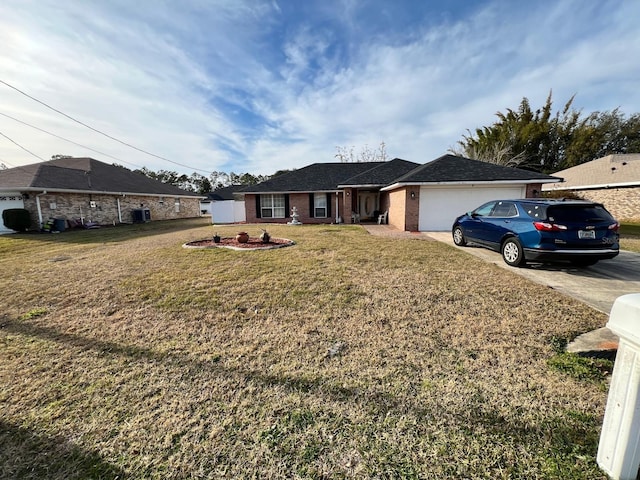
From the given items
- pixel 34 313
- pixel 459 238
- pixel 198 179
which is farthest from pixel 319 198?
pixel 198 179

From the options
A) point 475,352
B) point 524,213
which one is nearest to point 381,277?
point 475,352

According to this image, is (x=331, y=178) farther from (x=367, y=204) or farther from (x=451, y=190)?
(x=451, y=190)

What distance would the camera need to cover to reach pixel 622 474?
1620 millimetres

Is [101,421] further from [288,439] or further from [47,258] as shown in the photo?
[47,258]

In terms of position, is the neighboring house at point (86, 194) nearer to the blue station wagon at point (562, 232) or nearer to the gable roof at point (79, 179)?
the gable roof at point (79, 179)

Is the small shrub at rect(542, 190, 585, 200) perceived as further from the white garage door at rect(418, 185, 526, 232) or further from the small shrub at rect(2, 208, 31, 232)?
the small shrub at rect(2, 208, 31, 232)

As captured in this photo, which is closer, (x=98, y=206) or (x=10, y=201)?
(x=10, y=201)

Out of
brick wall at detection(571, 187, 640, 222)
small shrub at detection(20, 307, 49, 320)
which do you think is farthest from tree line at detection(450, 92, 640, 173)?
small shrub at detection(20, 307, 49, 320)

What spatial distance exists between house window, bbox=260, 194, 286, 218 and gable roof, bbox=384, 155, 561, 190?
9261 mm

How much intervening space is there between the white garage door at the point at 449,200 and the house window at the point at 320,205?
316 inches

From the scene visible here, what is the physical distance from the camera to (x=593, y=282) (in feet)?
17.7

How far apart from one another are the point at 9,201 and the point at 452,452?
23660mm

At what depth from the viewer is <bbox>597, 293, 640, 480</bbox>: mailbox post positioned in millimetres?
1503

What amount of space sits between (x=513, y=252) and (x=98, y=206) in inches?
963
